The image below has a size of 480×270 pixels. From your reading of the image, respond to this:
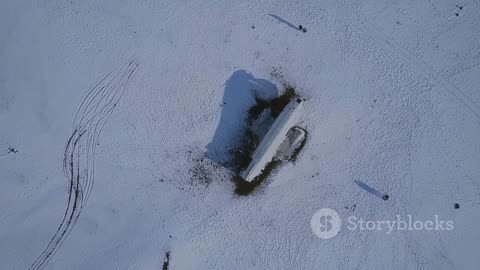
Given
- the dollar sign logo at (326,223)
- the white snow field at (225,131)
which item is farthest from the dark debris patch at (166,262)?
the dollar sign logo at (326,223)

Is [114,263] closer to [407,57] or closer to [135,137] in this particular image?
[135,137]

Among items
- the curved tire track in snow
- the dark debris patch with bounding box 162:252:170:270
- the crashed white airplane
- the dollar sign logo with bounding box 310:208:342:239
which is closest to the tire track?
the curved tire track in snow

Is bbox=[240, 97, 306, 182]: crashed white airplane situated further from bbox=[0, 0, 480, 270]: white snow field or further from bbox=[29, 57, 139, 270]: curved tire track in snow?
bbox=[29, 57, 139, 270]: curved tire track in snow

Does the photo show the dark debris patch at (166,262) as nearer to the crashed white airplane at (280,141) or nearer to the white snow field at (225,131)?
the white snow field at (225,131)

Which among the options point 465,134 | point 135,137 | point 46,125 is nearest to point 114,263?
point 135,137

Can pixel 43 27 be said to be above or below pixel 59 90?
above
